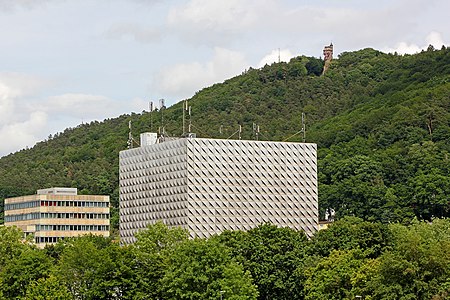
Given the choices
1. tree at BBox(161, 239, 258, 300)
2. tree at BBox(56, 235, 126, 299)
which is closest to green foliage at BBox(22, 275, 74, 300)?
tree at BBox(56, 235, 126, 299)

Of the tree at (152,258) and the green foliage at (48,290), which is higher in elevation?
the tree at (152,258)

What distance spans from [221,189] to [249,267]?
183 feet

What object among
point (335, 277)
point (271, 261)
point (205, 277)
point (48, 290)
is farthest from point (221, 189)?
point (205, 277)

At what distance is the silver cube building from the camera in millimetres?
186500

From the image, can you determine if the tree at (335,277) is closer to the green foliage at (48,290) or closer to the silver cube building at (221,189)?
the green foliage at (48,290)

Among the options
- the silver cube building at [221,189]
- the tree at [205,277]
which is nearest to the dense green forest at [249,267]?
the tree at [205,277]

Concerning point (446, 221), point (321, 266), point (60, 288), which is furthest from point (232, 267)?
point (446, 221)

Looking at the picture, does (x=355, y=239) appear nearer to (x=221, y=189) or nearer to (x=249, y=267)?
(x=249, y=267)

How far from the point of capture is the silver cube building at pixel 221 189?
18650cm

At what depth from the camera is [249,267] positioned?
135 m

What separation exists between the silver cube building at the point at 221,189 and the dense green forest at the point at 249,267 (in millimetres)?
43589

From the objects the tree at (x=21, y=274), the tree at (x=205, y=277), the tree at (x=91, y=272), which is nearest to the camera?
the tree at (x=205, y=277)

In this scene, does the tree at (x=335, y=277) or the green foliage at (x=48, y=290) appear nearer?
the green foliage at (x=48, y=290)

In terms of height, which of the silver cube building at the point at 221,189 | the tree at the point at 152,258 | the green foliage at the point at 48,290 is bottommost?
the green foliage at the point at 48,290
